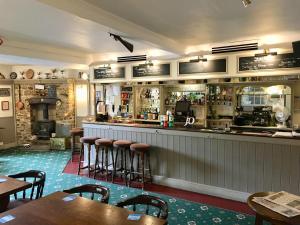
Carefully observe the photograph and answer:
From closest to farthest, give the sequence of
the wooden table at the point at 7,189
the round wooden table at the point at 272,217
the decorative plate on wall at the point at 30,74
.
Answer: the round wooden table at the point at 272,217 → the wooden table at the point at 7,189 → the decorative plate on wall at the point at 30,74

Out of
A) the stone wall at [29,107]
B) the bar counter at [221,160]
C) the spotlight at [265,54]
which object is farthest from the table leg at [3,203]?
the stone wall at [29,107]

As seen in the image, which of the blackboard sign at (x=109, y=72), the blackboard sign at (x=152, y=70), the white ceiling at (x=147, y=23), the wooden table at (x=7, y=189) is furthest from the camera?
the blackboard sign at (x=109, y=72)

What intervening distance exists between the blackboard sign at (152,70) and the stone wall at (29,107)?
2.98 meters

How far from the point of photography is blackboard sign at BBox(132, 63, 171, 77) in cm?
637

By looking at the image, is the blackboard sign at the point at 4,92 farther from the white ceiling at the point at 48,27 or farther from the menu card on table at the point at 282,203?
the menu card on table at the point at 282,203

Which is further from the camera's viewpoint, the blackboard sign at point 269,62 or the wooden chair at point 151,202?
the blackboard sign at point 269,62

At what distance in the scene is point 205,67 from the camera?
19.3ft

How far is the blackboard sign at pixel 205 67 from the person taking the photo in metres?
5.69

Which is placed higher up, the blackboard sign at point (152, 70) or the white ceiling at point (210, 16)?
the white ceiling at point (210, 16)

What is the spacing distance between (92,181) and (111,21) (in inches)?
126

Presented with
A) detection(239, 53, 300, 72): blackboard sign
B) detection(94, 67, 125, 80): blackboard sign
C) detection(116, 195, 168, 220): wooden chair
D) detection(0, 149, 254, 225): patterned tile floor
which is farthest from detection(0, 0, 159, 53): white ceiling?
detection(0, 149, 254, 225): patterned tile floor

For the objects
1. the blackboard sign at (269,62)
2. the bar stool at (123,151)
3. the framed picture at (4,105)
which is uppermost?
the blackboard sign at (269,62)

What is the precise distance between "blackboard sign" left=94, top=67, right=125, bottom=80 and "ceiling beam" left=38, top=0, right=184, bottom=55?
183cm

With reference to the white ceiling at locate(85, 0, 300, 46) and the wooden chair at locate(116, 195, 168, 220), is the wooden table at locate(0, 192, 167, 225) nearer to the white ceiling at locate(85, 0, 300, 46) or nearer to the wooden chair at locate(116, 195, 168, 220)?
the wooden chair at locate(116, 195, 168, 220)
